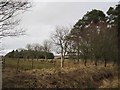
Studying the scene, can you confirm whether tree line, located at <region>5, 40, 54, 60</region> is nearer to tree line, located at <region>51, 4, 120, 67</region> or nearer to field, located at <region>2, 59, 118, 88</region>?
tree line, located at <region>51, 4, 120, 67</region>

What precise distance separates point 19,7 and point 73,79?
12470 millimetres

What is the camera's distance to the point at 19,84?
21781 mm

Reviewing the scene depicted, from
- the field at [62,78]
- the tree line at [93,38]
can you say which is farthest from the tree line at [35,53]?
the field at [62,78]

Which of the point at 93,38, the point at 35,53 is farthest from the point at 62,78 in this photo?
the point at 35,53

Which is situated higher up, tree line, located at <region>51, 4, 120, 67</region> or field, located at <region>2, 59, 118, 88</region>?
tree line, located at <region>51, 4, 120, 67</region>

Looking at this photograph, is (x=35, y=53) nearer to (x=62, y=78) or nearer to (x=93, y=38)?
(x=93, y=38)

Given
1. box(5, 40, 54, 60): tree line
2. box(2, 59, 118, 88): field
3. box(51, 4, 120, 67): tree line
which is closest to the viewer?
box(2, 59, 118, 88): field

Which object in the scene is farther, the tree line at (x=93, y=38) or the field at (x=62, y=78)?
the tree line at (x=93, y=38)

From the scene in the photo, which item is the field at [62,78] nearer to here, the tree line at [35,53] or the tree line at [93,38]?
the tree line at [93,38]

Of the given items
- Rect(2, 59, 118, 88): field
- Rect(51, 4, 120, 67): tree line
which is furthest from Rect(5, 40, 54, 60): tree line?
Rect(2, 59, 118, 88): field

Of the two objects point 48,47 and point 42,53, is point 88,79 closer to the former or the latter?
point 42,53

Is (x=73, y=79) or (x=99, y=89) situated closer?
(x=99, y=89)

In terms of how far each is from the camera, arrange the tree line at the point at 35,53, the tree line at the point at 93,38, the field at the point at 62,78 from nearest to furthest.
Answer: the field at the point at 62,78 → the tree line at the point at 93,38 → the tree line at the point at 35,53

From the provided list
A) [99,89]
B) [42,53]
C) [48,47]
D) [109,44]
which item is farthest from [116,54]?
[48,47]
